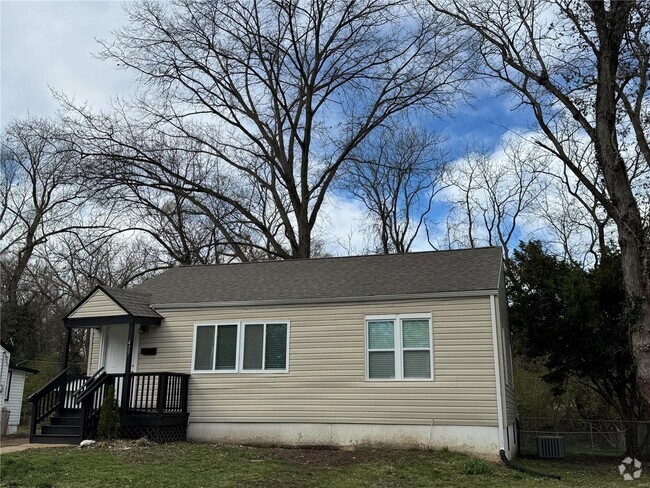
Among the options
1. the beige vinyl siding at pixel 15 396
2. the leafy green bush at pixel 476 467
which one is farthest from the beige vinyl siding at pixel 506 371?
the beige vinyl siding at pixel 15 396

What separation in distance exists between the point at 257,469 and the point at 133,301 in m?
5.87

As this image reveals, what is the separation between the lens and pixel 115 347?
13.7m

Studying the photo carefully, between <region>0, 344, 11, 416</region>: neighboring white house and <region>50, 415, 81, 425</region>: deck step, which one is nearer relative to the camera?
<region>50, 415, 81, 425</region>: deck step

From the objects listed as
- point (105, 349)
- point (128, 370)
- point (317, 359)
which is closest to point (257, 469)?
point (317, 359)

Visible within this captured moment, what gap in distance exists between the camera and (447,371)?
11297mm

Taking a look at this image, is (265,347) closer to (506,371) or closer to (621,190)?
(506,371)

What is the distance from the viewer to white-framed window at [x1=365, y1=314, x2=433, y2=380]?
456 inches

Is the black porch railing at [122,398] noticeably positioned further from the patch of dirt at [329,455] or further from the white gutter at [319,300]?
the patch of dirt at [329,455]

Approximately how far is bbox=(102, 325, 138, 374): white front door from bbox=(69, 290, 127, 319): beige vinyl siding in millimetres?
921

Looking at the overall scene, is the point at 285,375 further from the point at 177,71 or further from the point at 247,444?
the point at 177,71

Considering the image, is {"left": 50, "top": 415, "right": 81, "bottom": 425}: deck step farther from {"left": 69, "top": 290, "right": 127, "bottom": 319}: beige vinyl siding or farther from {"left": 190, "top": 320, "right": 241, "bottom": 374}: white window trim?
{"left": 190, "top": 320, "right": 241, "bottom": 374}: white window trim

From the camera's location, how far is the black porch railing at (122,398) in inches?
463

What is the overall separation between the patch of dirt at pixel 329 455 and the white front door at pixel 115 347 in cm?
447

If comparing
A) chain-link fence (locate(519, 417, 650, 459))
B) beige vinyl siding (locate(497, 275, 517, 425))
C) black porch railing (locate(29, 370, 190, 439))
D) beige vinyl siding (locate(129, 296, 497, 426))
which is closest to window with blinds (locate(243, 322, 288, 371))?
beige vinyl siding (locate(129, 296, 497, 426))
